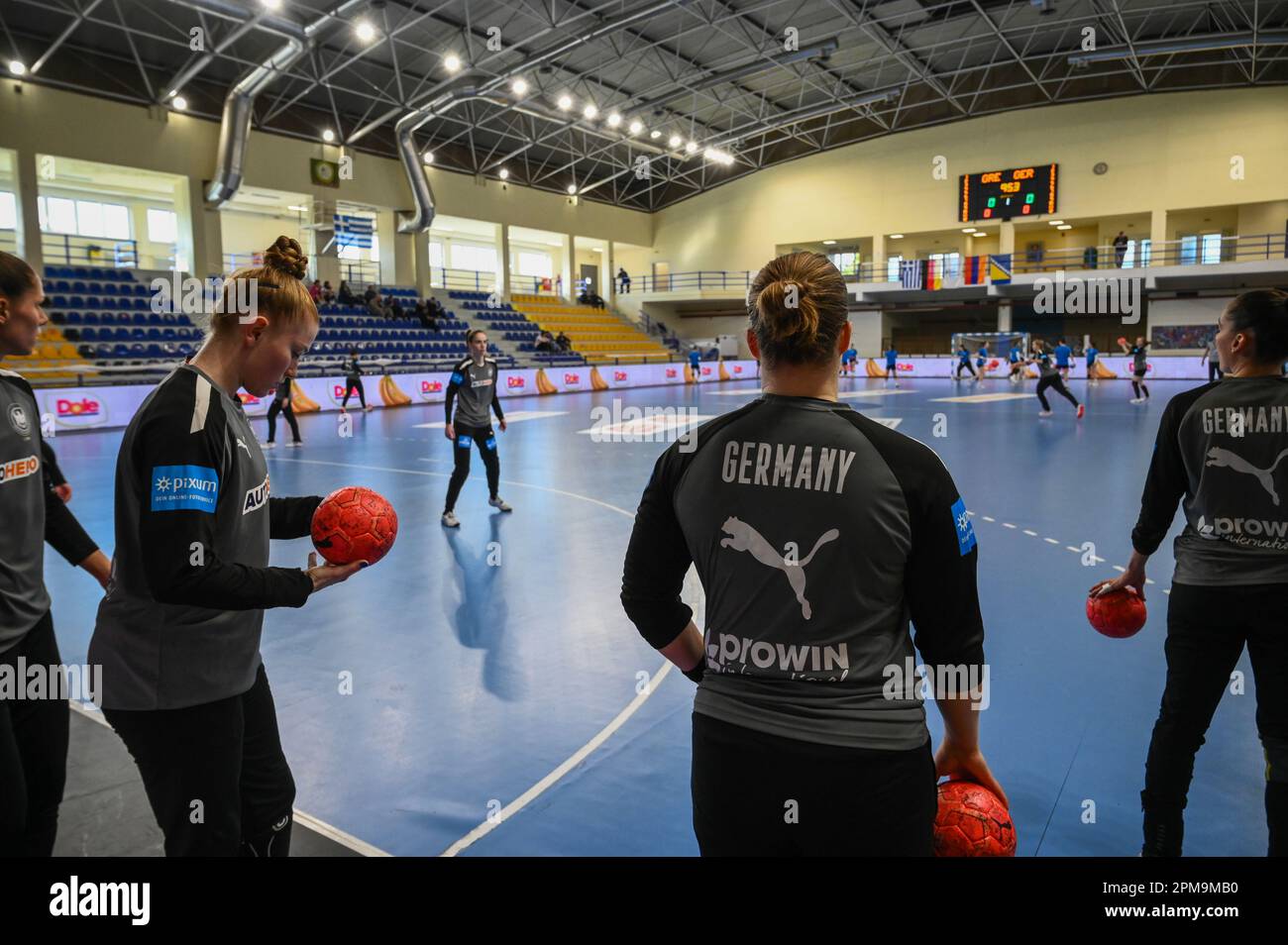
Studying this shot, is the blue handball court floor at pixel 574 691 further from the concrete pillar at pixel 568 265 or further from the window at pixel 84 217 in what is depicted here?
the concrete pillar at pixel 568 265

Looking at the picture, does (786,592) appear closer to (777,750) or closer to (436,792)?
(777,750)

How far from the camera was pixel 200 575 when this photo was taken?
181cm

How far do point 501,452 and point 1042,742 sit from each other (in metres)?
10.8

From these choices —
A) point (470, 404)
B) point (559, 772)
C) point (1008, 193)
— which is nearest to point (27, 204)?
point (470, 404)

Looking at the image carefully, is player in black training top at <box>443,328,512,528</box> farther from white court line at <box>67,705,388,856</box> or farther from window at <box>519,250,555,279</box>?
window at <box>519,250,555,279</box>

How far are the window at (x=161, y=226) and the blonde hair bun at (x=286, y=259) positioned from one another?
35853 mm

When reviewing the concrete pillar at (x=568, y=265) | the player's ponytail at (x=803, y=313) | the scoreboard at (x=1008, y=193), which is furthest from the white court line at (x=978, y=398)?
the concrete pillar at (x=568, y=265)

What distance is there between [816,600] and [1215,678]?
1803mm

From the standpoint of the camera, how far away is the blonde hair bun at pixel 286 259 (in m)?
2.18

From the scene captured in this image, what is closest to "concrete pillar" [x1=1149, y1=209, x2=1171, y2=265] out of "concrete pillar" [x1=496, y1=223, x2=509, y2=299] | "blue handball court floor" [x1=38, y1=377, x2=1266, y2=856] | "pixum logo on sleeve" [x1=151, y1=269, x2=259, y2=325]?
"concrete pillar" [x1=496, y1=223, x2=509, y2=299]

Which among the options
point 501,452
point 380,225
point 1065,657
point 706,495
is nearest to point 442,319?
point 380,225

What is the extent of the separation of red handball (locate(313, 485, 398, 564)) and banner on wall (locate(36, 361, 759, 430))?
481 cm
